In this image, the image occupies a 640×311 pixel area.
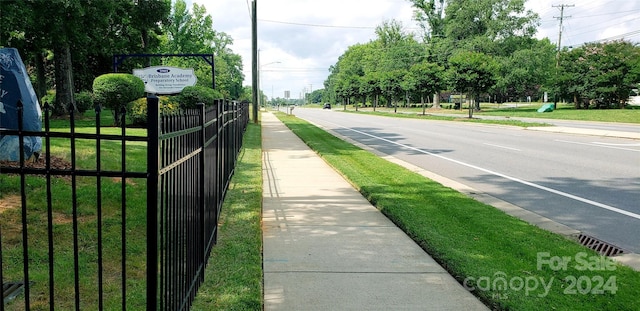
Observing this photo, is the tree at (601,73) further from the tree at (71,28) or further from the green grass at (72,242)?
the green grass at (72,242)

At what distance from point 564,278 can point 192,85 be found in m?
22.2

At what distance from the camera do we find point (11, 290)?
3.79m

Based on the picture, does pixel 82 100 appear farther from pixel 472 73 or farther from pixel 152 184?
pixel 152 184

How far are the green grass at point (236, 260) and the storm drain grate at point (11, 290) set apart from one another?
1.32 metres

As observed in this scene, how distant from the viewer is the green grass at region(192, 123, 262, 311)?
406 cm

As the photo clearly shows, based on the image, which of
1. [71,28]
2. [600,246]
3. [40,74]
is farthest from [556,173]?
[40,74]

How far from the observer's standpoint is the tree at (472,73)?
38.0 meters

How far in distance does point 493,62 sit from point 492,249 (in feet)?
Result: 120

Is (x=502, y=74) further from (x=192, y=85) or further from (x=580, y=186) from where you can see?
(x=580, y=186)

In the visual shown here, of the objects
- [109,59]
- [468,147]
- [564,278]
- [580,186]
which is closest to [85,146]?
[564,278]

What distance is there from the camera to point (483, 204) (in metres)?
7.73

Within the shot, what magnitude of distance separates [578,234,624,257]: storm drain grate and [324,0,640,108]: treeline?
33.6 metres

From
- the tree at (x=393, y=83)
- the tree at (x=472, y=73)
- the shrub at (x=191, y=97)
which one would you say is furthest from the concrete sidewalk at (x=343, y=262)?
the tree at (x=393, y=83)

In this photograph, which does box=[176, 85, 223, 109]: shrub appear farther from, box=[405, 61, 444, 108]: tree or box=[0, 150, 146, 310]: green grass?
box=[405, 61, 444, 108]: tree
